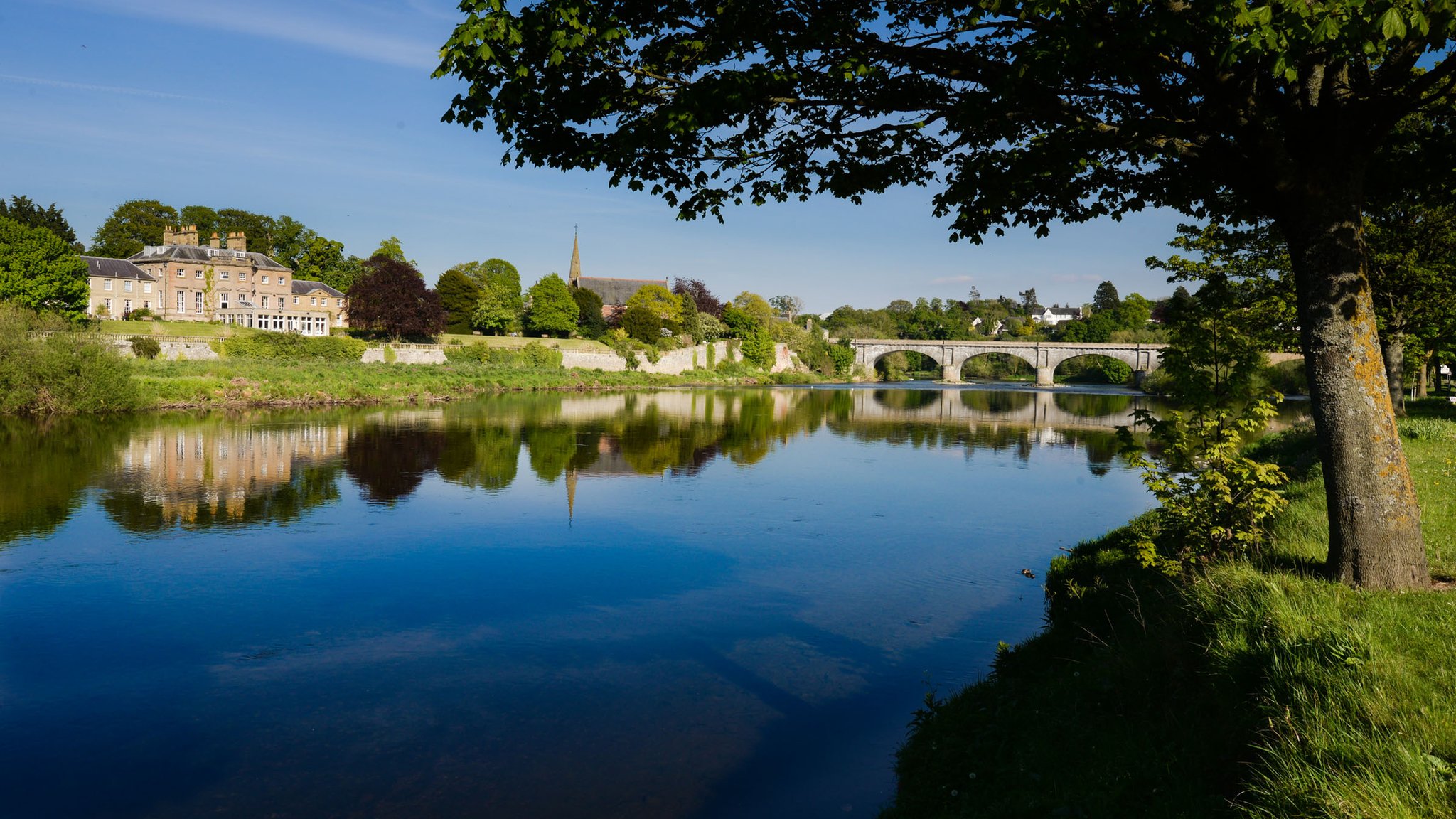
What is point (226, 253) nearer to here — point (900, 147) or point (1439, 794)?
point (900, 147)

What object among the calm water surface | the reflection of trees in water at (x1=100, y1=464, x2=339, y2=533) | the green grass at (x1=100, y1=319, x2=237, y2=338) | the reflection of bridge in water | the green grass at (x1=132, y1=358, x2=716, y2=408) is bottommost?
the calm water surface

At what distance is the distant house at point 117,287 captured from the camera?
198ft

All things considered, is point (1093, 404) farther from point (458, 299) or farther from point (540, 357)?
point (458, 299)

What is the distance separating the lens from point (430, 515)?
1692cm

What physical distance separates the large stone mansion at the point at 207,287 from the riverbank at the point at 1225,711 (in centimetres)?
6725

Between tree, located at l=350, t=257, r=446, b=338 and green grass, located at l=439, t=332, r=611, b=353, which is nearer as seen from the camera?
tree, located at l=350, t=257, r=446, b=338

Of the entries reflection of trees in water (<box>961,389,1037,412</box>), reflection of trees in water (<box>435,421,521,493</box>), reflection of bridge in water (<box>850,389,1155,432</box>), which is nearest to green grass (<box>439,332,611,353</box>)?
reflection of bridge in water (<box>850,389,1155,432</box>)

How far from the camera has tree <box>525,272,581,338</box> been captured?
76188 mm

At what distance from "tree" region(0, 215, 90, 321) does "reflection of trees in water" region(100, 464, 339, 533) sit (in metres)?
38.7

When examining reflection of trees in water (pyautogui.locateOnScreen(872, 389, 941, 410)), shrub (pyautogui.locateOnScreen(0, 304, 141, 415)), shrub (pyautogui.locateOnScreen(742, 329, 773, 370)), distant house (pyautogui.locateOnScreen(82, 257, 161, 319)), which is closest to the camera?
shrub (pyautogui.locateOnScreen(0, 304, 141, 415))

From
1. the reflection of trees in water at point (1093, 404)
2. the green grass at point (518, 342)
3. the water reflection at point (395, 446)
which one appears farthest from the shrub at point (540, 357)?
the reflection of trees in water at point (1093, 404)

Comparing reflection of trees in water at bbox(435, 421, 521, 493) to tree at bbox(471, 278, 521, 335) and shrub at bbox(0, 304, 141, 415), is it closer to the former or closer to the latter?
shrub at bbox(0, 304, 141, 415)

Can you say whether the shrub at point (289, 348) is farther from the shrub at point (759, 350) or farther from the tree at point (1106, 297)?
the tree at point (1106, 297)

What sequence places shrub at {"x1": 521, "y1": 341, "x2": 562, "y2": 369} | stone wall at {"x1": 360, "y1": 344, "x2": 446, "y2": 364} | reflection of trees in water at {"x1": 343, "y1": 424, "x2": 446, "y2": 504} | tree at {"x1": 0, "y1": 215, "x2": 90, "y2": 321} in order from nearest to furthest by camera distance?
reflection of trees in water at {"x1": 343, "y1": 424, "x2": 446, "y2": 504} < tree at {"x1": 0, "y1": 215, "x2": 90, "y2": 321} < stone wall at {"x1": 360, "y1": 344, "x2": 446, "y2": 364} < shrub at {"x1": 521, "y1": 341, "x2": 562, "y2": 369}
